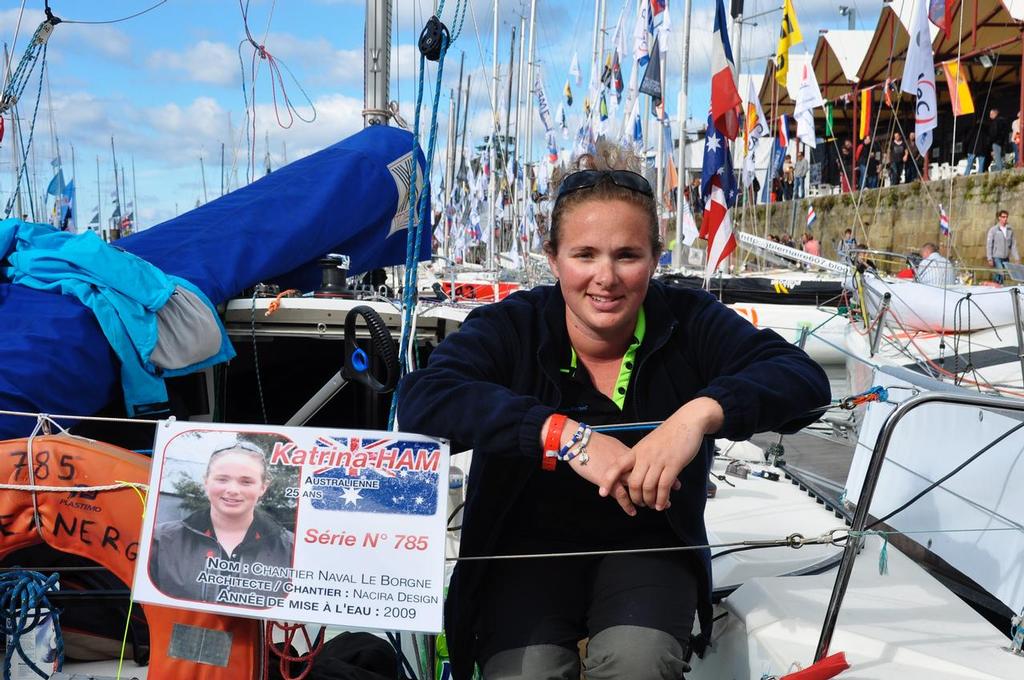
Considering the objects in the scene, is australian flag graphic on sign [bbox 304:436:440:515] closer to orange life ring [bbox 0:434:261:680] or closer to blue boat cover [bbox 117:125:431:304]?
orange life ring [bbox 0:434:261:680]

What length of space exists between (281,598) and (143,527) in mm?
336

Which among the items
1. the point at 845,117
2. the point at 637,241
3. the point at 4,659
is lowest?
the point at 4,659

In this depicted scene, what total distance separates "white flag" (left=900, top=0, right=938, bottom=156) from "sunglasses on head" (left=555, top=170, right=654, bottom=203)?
31.7ft

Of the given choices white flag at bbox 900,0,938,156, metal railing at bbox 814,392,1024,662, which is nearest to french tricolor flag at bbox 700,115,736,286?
white flag at bbox 900,0,938,156

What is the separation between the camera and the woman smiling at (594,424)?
1694 mm

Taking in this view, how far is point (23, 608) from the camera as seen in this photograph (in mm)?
2010

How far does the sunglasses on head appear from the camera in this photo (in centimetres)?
195

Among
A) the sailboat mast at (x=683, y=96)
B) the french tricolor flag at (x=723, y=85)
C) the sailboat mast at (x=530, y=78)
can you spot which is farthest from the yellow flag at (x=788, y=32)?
the sailboat mast at (x=530, y=78)

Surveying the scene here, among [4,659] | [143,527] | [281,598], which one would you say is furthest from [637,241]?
[4,659]

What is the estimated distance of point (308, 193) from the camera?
4.40 m

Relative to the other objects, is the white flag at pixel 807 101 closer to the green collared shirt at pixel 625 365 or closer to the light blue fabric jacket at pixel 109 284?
the light blue fabric jacket at pixel 109 284

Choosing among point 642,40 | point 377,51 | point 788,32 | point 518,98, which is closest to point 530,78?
point 518,98

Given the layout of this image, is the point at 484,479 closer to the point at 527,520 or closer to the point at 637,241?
the point at 527,520

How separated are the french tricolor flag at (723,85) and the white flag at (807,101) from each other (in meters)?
5.80
